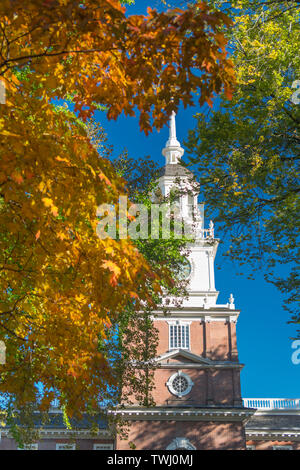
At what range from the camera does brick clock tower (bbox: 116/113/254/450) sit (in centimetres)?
3042

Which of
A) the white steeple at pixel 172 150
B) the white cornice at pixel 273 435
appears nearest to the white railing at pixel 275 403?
the white cornice at pixel 273 435

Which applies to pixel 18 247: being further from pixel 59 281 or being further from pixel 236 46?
pixel 236 46

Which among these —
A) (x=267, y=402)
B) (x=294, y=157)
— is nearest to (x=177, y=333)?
(x=267, y=402)

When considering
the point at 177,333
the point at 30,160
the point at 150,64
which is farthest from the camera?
the point at 177,333

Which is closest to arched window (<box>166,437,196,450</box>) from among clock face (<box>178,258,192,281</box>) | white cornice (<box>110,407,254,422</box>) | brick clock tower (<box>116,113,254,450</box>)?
brick clock tower (<box>116,113,254,450</box>)

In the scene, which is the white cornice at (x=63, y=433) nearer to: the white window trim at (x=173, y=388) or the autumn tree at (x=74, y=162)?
the white window trim at (x=173, y=388)

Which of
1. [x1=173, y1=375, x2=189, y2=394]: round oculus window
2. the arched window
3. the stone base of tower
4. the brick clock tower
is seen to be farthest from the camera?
[x1=173, y1=375, x2=189, y2=394]: round oculus window

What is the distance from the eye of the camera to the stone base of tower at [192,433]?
30.2m

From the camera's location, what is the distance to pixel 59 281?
5508 mm

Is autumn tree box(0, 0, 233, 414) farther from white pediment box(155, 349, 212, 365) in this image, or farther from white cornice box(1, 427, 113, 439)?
white cornice box(1, 427, 113, 439)

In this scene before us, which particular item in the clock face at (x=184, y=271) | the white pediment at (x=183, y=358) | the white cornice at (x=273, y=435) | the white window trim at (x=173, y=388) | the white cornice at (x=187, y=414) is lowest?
the white cornice at (x=273, y=435)

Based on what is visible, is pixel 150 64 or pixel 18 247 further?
pixel 18 247
